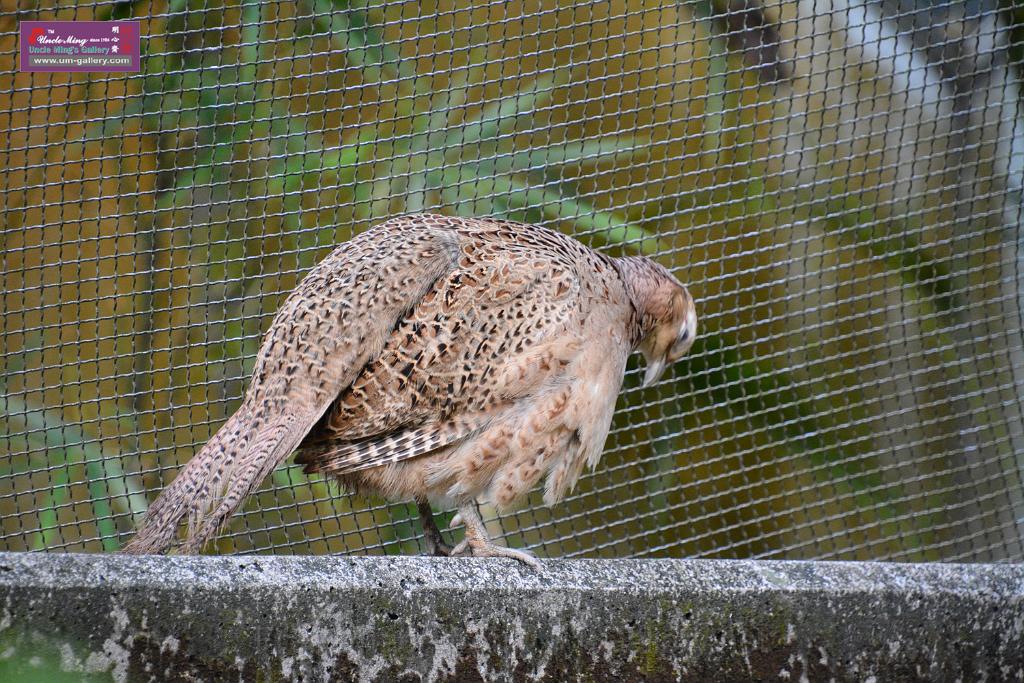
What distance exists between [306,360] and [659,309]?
1.10 meters

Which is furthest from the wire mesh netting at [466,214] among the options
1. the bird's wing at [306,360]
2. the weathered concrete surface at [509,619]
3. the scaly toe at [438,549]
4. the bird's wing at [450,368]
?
the weathered concrete surface at [509,619]

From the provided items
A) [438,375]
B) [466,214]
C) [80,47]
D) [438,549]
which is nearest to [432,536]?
[438,549]

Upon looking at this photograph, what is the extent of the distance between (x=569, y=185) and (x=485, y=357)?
230cm

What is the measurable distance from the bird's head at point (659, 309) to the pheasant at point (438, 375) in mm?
339

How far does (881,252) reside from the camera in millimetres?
4777

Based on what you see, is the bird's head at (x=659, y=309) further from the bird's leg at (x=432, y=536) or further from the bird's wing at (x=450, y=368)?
the bird's leg at (x=432, y=536)

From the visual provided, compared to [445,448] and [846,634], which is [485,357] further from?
[846,634]

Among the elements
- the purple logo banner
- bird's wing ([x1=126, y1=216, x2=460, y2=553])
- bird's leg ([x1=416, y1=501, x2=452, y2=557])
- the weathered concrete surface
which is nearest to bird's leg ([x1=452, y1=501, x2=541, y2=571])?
bird's leg ([x1=416, y1=501, x2=452, y2=557])

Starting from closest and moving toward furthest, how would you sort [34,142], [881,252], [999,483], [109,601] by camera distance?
[109,601] → [34,142] → [881,252] → [999,483]

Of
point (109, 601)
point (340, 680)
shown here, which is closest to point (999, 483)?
point (340, 680)

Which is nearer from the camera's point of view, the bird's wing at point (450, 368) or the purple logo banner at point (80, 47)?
the bird's wing at point (450, 368)

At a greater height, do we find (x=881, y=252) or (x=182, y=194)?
(x=182, y=194)

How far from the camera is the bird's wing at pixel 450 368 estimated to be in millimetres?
2820

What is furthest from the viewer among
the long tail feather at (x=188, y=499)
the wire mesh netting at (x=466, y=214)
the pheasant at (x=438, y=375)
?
the wire mesh netting at (x=466, y=214)
